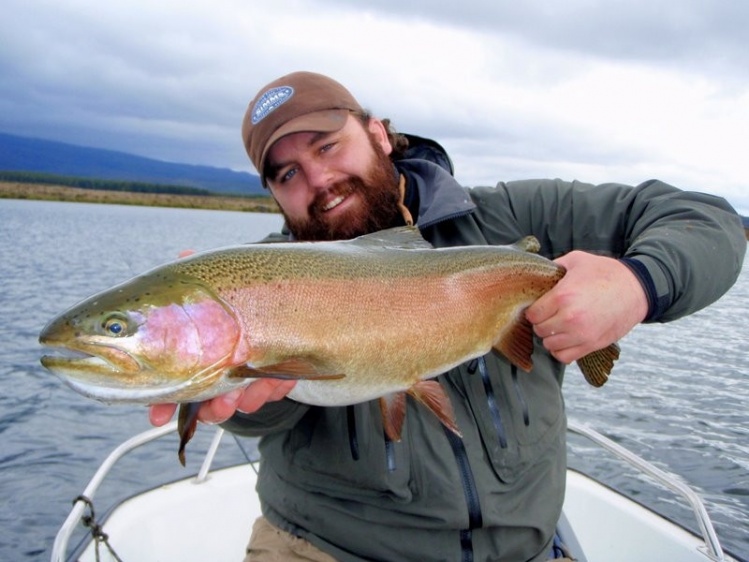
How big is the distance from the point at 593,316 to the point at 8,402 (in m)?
10.4

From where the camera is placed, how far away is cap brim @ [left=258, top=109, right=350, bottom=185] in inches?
147

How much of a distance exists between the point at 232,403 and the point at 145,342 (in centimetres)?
40

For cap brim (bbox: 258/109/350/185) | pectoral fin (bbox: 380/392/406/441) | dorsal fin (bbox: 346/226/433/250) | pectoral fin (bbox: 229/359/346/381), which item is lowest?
pectoral fin (bbox: 380/392/406/441)

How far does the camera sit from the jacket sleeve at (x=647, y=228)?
8.81 feet

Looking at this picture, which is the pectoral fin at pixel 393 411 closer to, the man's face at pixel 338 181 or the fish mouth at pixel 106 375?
the fish mouth at pixel 106 375

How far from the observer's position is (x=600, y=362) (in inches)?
116

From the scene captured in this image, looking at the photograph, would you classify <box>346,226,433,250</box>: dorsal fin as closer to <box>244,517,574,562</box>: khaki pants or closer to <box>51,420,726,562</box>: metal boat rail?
<box>244,517,574,562</box>: khaki pants

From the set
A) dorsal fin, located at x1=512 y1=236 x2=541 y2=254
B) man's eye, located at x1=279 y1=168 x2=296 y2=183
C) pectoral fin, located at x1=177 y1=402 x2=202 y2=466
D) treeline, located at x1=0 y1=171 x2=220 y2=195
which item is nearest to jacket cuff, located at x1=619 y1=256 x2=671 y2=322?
dorsal fin, located at x1=512 y1=236 x2=541 y2=254

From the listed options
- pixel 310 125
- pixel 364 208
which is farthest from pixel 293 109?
pixel 364 208

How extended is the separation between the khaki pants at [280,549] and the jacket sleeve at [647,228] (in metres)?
1.87

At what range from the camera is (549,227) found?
3.59 m

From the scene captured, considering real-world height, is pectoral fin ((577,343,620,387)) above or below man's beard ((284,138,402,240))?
below

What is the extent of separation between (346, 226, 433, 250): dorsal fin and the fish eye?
98 cm

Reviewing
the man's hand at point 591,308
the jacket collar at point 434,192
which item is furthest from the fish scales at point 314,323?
the jacket collar at point 434,192
